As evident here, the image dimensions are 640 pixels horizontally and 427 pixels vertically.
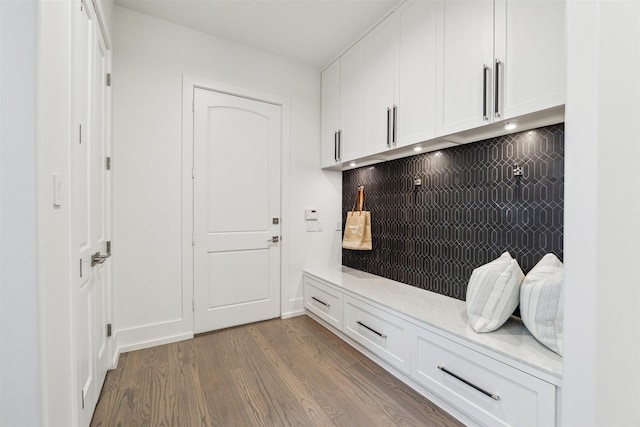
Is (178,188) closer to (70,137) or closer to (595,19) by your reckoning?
(70,137)

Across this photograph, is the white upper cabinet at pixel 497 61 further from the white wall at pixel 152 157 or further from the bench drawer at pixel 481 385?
the white wall at pixel 152 157

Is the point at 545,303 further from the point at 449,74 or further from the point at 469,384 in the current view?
the point at 449,74

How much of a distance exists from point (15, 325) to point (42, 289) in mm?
109

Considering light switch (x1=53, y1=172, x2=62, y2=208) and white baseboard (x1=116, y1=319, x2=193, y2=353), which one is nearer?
light switch (x1=53, y1=172, x2=62, y2=208)

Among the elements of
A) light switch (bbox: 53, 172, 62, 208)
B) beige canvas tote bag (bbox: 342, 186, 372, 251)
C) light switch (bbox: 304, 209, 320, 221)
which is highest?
light switch (bbox: 53, 172, 62, 208)

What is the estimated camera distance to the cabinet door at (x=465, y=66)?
1598 millimetres

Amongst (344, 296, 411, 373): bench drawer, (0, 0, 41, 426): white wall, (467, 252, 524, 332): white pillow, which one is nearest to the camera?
(0, 0, 41, 426): white wall

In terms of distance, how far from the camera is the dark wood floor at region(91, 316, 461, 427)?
5.07 feet

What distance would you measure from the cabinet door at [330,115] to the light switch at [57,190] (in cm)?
228

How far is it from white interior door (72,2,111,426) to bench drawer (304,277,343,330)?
1706mm

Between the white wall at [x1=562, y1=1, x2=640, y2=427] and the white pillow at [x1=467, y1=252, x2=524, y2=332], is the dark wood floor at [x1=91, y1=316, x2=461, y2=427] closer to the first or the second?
the white pillow at [x1=467, y1=252, x2=524, y2=332]

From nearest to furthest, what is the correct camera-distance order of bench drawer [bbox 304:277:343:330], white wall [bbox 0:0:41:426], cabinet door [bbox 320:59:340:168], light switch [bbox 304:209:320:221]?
white wall [bbox 0:0:41:426] < bench drawer [bbox 304:277:343:330] < cabinet door [bbox 320:59:340:168] < light switch [bbox 304:209:320:221]

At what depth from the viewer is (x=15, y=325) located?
2.70 ft

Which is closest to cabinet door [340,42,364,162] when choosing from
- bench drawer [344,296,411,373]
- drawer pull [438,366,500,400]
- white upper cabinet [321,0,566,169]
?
white upper cabinet [321,0,566,169]
